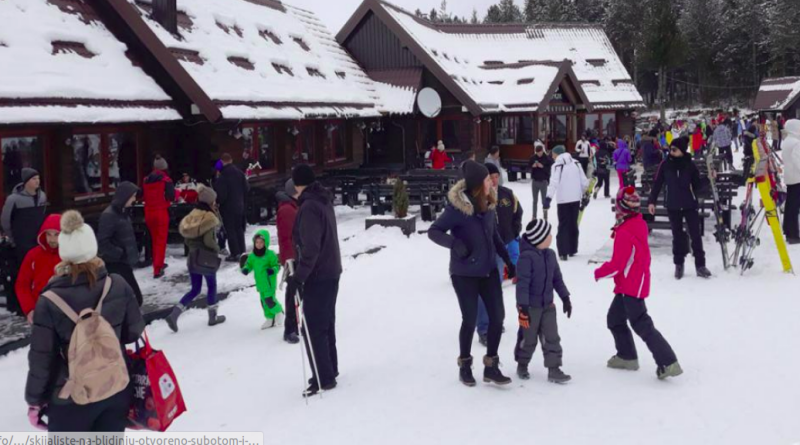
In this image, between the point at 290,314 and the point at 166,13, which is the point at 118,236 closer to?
the point at 290,314

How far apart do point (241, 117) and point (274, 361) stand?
8843 millimetres

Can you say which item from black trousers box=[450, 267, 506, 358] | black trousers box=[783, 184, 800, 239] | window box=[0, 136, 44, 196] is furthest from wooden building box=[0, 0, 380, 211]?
black trousers box=[783, 184, 800, 239]

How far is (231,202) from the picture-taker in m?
12.6

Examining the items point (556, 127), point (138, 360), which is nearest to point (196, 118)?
point (138, 360)

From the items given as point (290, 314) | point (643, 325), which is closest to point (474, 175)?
point (643, 325)

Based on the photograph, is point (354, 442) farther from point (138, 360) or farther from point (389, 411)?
point (138, 360)

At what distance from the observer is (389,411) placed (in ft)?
19.4

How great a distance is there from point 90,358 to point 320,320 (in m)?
2.48

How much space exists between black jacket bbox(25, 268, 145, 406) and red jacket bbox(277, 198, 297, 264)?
3.88 metres

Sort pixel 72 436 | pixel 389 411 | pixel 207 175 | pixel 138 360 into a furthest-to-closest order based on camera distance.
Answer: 1. pixel 207 175
2. pixel 389 411
3. pixel 138 360
4. pixel 72 436

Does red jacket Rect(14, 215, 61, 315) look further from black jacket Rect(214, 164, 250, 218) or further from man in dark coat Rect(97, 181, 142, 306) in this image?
black jacket Rect(214, 164, 250, 218)

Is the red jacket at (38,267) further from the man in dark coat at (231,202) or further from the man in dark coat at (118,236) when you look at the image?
the man in dark coat at (231,202)

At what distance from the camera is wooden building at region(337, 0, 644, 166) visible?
2745 centimetres

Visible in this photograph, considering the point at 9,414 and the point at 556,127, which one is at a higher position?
the point at 556,127
